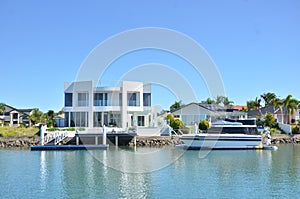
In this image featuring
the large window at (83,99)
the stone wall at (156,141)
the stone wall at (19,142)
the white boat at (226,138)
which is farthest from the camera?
the large window at (83,99)

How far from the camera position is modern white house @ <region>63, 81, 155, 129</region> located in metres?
46.2

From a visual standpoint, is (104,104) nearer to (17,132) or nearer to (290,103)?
(17,132)

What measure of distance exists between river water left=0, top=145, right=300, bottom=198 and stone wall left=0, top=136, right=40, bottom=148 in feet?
42.4

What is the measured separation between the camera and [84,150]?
37.7m

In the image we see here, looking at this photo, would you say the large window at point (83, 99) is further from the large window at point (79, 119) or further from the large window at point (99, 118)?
the large window at point (99, 118)

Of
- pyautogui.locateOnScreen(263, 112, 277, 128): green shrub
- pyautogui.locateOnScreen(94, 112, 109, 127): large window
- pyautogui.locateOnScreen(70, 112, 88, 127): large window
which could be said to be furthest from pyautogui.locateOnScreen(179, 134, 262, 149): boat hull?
pyautogui.locateOnScreen(263, 112, 277, 128): green shrub

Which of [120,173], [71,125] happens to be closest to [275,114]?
[71,125]

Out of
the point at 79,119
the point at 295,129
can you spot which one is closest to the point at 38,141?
the point at 79,119

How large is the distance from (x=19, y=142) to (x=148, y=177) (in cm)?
2679

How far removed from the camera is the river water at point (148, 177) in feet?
57.8

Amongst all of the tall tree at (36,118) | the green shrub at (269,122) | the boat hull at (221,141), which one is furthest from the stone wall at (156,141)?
the tall tree at (36,118)

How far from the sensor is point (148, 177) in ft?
70.4

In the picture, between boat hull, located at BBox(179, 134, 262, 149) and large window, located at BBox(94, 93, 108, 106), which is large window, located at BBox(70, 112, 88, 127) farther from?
boat hull, located at BBox(179, 134, 262, 149)

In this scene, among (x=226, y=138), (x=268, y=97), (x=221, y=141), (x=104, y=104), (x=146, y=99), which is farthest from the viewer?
(x=268, y=97)
